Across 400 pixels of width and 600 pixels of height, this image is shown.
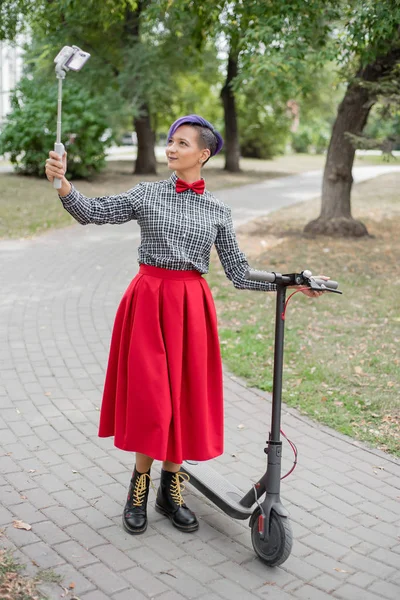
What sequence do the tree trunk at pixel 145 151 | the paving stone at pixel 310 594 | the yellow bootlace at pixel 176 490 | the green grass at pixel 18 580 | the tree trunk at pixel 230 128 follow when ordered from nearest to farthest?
1. the green grass at pixel 18 580
2. the paving stone at pixel 310 594
3. the yellow bootlace at pixel 176 490
4. the tree trunk at pixel 145 151
5. the tree trunk at pixel 230 128

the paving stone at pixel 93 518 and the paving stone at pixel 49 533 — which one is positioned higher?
the paving stone at pixel 49 533

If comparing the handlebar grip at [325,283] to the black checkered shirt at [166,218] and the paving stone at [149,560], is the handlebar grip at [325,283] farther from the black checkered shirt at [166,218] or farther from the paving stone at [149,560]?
the paving stone at [149,560]

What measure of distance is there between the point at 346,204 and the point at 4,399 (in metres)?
9.38

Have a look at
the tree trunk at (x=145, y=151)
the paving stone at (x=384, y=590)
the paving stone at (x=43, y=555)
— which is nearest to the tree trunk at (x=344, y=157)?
the paving stone at (x=384, y=590)

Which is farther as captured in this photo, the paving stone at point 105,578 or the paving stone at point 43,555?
the paving stone at point 43,555

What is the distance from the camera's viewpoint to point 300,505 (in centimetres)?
421

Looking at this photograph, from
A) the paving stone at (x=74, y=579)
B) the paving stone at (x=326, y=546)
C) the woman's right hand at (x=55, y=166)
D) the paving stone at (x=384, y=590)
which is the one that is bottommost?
the paving stone at (x=326, y=546)

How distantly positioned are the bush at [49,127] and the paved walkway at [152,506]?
1389 centimetres

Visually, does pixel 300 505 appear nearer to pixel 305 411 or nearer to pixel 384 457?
pixel 384 457

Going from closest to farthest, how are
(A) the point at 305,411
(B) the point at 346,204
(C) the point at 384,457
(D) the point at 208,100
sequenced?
(C) the point at 384,457 → (A) the point at 305,411 → (B) the point at 346,204 → (D) the point at 208,100

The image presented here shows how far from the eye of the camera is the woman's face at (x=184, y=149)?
357 centimetres

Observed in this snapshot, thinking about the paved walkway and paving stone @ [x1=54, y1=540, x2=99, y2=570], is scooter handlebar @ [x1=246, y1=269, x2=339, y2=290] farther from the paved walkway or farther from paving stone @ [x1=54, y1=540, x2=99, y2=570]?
paving stone @ [x1=54, y1=540, x2=99, y2=570]

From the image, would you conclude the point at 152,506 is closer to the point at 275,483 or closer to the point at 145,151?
the point at 275,483

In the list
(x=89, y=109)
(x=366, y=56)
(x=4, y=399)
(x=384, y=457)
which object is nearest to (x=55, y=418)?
(x=4, y=399)
